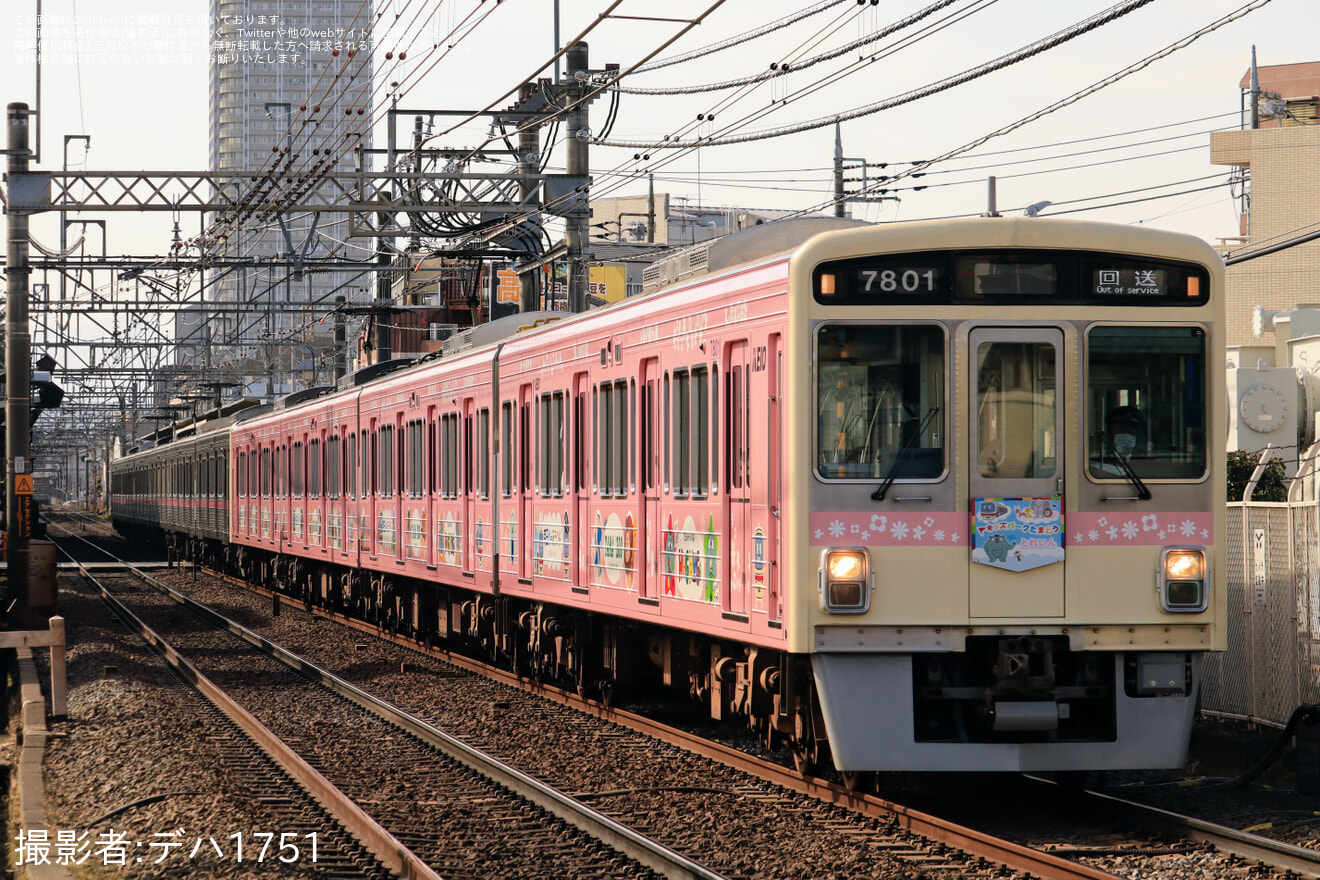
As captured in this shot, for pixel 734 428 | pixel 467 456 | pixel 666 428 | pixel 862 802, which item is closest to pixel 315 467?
pixel 467 456

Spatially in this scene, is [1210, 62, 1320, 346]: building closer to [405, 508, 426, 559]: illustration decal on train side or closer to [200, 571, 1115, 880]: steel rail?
[405, 508, 426, 559]: illustration decal on train side

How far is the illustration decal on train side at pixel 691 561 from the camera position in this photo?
31.8 ft

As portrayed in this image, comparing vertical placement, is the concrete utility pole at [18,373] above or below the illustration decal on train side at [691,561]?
above

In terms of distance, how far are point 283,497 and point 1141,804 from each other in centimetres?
2033

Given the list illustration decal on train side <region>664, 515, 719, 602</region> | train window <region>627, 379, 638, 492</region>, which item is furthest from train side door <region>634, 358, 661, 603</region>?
illustration decal on train side <region>664, 515, 719, 602</region>

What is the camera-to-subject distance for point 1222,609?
8398 mm

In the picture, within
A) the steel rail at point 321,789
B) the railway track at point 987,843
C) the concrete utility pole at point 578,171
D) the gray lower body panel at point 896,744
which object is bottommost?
the steel rail at point 321,789

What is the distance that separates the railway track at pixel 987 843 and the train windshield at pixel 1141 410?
5.68 ft

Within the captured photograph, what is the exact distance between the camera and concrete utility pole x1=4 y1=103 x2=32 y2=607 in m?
22.7

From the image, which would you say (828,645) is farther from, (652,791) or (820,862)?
(652,791)

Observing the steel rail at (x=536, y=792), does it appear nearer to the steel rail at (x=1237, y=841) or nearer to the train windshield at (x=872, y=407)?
the train windshield at (x=872, y=407)

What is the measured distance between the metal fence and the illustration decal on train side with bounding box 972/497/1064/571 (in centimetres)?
273

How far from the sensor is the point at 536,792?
374 inches

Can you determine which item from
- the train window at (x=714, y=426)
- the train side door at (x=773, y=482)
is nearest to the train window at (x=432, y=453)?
the train window at (x=714, y=426)
